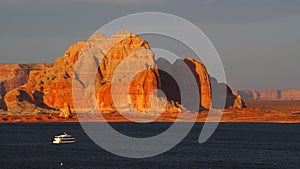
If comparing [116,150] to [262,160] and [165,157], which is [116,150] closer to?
[165,157]

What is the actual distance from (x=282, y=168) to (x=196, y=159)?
2445cm

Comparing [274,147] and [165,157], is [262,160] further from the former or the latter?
[274,147]

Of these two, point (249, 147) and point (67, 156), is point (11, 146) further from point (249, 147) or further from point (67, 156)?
point (249, 147)

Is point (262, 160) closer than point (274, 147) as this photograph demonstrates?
Yes

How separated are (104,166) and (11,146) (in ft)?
219

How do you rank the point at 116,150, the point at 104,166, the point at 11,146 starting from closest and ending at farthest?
1. the point at 104,166
2. the point at 116,150
3. the point at 11,146

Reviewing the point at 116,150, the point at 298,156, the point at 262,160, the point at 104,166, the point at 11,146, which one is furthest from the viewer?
the point at 11,146

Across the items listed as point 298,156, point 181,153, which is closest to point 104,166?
point 181,153

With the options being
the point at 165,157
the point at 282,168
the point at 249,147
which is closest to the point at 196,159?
the point at 165,157

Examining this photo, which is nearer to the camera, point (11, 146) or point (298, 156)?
point (298, 156)

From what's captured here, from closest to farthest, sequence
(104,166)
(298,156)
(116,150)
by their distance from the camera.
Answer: (104,166) < (298,156) < (116,150)

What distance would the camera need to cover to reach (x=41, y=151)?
563 ft

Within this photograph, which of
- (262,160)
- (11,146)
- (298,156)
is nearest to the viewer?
(262,160)

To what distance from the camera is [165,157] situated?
157375 mm
